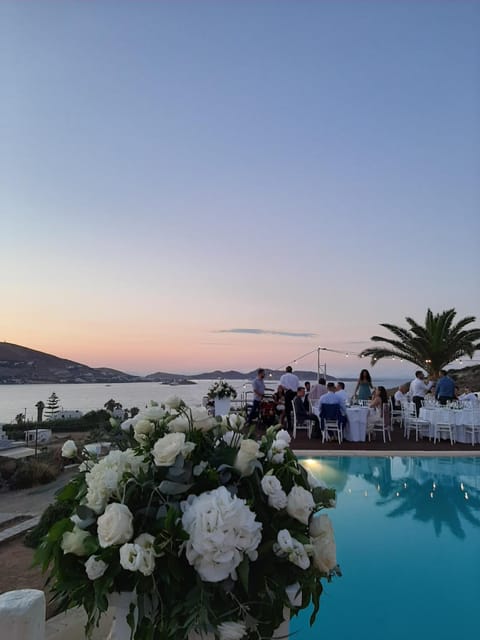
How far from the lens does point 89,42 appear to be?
8.13 meters

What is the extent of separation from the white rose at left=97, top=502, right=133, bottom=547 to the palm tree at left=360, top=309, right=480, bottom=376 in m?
16.8

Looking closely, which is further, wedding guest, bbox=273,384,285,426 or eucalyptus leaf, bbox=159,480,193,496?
wedding guest, bbox=273,384,285,426

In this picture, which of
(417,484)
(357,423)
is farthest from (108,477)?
(357,423)

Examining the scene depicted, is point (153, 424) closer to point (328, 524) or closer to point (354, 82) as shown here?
point (328, 524)

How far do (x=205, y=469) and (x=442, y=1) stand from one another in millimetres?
10634

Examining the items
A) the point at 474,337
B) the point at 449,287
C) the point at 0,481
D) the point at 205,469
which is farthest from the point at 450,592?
the point at 449,287

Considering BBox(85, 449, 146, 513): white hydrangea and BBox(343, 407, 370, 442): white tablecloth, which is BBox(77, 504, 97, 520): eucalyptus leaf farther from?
BBox(343, 407, 370, 442): white tablecloth

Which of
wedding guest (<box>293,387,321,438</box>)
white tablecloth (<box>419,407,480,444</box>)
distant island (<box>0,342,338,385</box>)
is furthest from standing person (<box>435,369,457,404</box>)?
distant island (<box>0,342,338,385</box>)

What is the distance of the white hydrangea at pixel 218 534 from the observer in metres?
1.01

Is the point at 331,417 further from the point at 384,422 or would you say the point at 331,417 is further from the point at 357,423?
A: the point at 384,422

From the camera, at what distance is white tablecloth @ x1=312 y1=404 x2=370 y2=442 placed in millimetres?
10492

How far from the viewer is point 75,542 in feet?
3.63

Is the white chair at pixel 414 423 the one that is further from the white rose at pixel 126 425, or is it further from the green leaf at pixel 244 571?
the green leaf at pixel 244 571

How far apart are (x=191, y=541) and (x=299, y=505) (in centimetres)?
30
